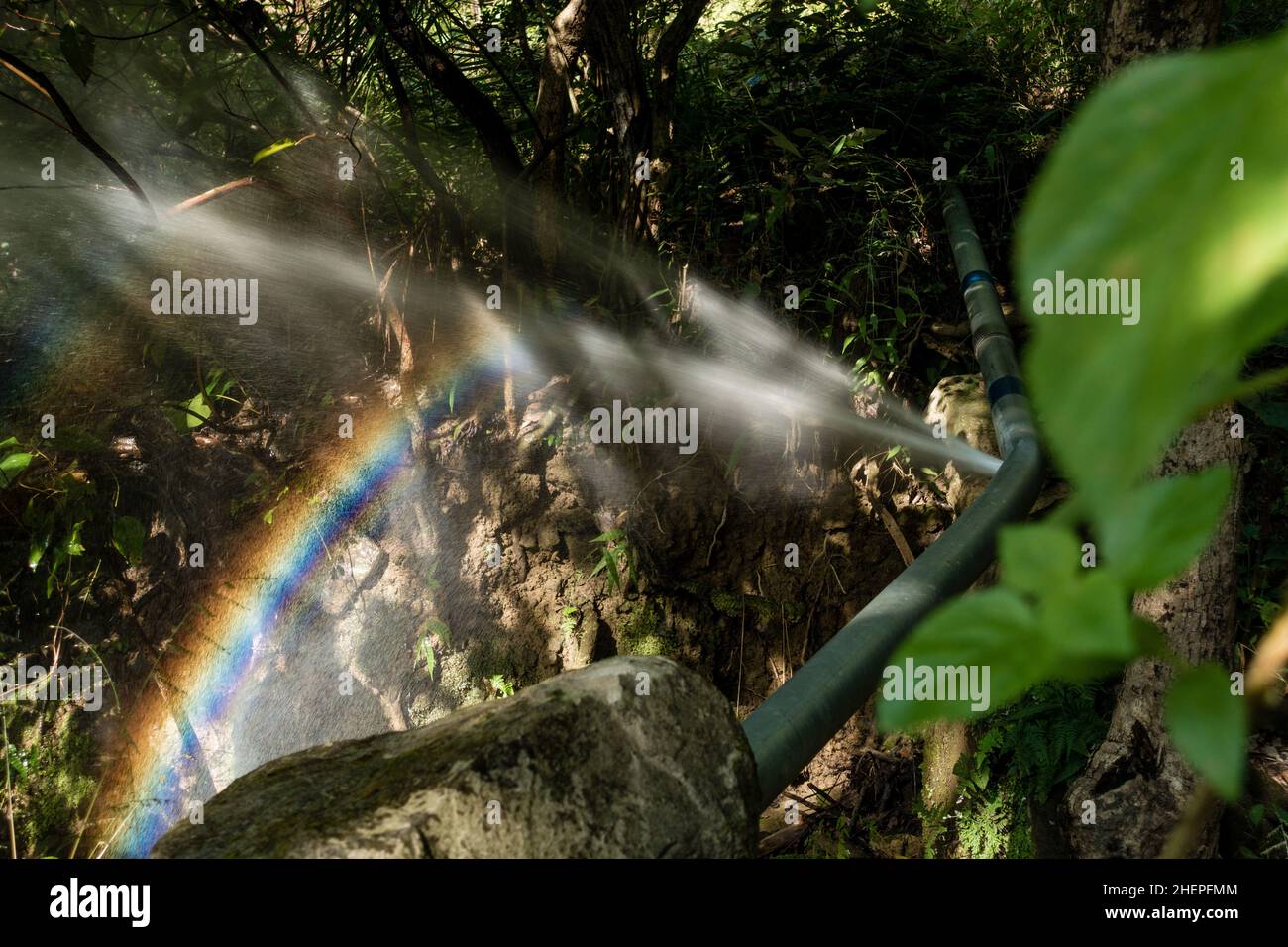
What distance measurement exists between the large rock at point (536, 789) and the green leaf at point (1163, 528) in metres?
0.69

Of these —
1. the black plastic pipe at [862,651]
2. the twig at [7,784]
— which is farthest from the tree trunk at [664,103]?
the twig at [7,784]

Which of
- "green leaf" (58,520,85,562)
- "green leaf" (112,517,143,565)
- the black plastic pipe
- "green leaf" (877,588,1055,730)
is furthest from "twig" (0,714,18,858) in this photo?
"green leaf" (877,588,1055,730)

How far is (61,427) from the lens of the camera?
12.0ft

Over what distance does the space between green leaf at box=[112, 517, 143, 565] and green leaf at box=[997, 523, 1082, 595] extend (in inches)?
155

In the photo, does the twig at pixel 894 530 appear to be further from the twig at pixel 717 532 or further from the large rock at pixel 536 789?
the large rock at pixel 536 789

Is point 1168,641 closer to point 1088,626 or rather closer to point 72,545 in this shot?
point 1088,626

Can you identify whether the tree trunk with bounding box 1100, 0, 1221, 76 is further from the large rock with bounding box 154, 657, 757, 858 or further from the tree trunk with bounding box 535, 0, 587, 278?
the tree trunk with bounding box 535, 0, 587, 278

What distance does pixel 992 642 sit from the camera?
156 mm

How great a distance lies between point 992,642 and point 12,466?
403 centimetres

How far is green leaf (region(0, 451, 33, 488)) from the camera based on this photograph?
329 centimetres

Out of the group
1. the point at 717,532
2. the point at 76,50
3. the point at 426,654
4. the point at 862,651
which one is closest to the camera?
the point at 862,651

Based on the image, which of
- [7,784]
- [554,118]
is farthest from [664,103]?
[7,784]

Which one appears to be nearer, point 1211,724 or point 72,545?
point 1211,724

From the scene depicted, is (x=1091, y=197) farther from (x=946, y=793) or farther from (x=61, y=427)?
(x=61, y=427)
